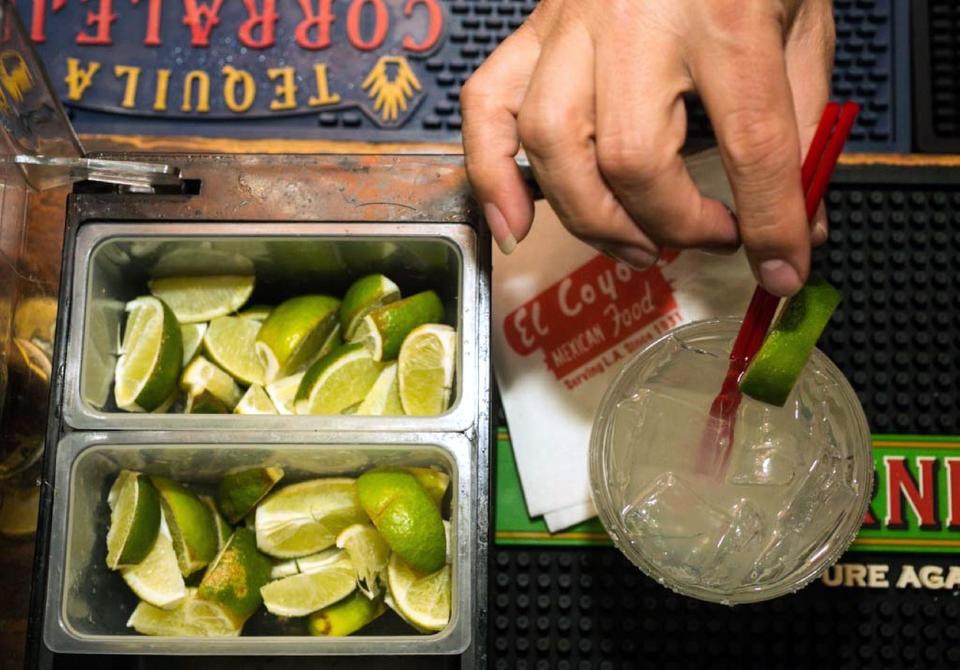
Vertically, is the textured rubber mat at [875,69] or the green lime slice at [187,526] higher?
the textured rubber mat at [875,69]

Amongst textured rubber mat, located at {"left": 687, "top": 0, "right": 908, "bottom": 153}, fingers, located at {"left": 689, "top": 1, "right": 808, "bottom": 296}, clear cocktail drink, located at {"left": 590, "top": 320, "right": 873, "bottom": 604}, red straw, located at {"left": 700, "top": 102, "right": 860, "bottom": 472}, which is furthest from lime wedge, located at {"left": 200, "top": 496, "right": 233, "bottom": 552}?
textured rubber mat, located at {"left": 687, "top": 0, "right": 908, "bottom": 153}

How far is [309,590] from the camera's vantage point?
113 centimetres

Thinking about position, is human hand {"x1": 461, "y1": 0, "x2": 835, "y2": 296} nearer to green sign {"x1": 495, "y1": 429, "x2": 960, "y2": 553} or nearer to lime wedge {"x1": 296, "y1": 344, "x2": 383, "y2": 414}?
lime wedge {"x1": 296, "y1": 344, "x2": 383, "y2": 414}

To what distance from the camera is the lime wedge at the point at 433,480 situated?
3.70 feet

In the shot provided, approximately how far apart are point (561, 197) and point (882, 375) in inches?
27.0

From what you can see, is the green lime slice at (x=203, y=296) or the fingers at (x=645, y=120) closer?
the fingers at (x=645, y=120)

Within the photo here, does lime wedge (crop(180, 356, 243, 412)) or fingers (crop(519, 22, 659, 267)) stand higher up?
fingers (crop(519, 22, 659, 267))

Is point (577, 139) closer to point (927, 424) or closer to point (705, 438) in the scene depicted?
point (705, 438)

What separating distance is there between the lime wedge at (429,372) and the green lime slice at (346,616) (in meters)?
0.25

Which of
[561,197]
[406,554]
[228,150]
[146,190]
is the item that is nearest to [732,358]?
[561,197]

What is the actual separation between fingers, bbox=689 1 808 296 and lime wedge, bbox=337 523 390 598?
1.99 feet

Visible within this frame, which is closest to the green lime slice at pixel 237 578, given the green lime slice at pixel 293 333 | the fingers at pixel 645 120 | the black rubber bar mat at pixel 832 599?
the green lime slice at pixel 293 333

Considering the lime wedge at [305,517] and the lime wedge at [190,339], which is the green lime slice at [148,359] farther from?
the lime wedge at [305,517]

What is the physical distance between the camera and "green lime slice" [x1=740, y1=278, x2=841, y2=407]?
920 mm
